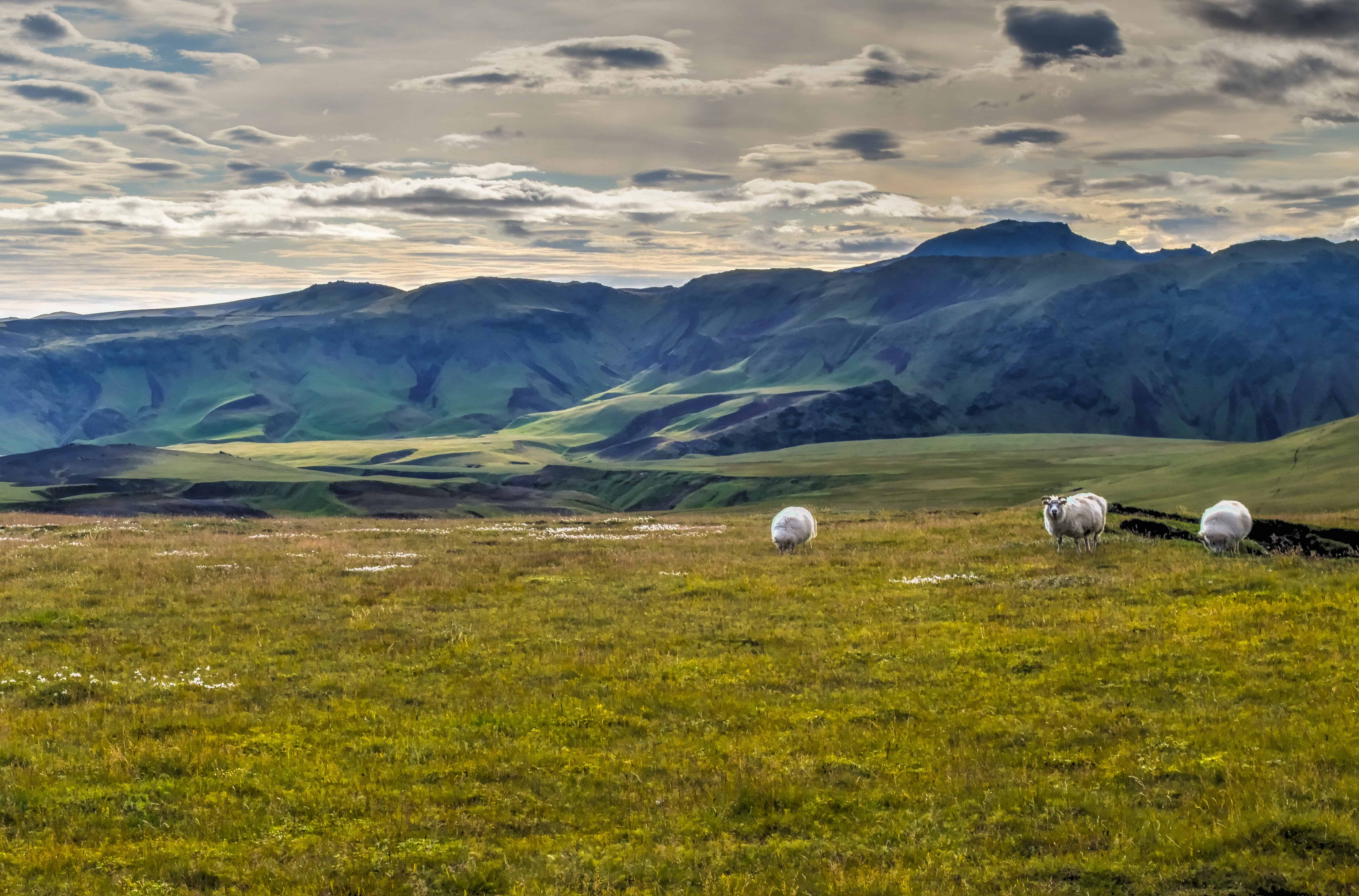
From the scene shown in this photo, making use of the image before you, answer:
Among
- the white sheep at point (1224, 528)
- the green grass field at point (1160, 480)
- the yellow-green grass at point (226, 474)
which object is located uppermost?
the white sheep at point (1224, 528)

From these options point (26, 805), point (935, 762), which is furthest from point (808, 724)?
point (26, 805)

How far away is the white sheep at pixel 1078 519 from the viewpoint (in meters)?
34.7

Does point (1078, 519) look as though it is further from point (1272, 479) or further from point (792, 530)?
point (1272, 479)

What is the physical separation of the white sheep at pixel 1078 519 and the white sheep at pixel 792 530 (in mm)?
9117

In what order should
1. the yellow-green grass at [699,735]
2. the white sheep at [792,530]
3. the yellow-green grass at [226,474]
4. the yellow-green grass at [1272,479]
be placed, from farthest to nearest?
the yellow-green grass at [226,474]
the yellow-green grass at [1272,479]
the white sheep at [792,530]
the yellow-green grass at [699,735]

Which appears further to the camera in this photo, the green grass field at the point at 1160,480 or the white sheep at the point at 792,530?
the green grass field at the point at 1160,480

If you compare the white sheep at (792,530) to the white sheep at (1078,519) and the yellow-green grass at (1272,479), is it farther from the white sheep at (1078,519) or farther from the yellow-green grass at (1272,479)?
the yellow-green grass at (1272,479)

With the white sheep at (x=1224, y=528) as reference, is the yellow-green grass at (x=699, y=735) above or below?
below

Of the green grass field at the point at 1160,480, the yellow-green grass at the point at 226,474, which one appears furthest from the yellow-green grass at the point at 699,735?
the yellow-green grass at the point at 226,474

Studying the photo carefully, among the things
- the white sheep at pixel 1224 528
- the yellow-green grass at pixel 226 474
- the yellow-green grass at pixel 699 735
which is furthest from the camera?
the yellow-green grass at pixel 226 474

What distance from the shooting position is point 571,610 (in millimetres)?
27859

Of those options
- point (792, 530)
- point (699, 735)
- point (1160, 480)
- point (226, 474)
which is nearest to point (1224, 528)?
point (792, 530)

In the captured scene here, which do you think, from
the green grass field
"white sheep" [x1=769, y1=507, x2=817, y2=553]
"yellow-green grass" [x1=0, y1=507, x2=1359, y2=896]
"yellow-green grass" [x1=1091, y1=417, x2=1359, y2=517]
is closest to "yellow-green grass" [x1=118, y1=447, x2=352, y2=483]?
the green grass field

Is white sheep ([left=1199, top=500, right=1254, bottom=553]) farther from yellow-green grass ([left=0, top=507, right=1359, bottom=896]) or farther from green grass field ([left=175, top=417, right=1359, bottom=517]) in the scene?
green grass field ([left=175, top=417, right=1359, bottom=517])
